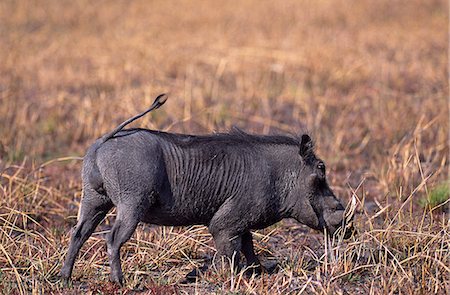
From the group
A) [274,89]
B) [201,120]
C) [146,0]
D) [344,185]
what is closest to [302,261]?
[344,185]

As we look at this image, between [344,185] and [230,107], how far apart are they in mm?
3486

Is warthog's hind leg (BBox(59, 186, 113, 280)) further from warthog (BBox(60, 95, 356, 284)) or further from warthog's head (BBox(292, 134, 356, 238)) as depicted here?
warthog's head (BBox(292, 134, 356, 238))

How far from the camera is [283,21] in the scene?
17.6 m

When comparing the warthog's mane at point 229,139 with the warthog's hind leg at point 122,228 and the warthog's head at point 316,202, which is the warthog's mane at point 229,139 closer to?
the warthog's head at point 316,202

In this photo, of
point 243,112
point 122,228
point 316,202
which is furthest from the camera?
point 243,112

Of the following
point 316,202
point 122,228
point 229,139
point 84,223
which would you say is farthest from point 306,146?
point 84,223

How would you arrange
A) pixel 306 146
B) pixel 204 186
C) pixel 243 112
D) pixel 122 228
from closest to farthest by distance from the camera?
pixel 122 228 < pixel 204 186 < pixel 306 146 < pixel 243 112

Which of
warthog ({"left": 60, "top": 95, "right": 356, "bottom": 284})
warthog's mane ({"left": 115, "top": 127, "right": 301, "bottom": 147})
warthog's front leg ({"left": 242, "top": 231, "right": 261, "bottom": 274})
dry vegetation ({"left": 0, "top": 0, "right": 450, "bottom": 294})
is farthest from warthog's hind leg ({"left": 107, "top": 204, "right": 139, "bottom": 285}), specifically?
warthog's front leg ({"left": 242, "top": 231, "right": 261, "bottom": 274})

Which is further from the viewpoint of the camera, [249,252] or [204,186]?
[249,252]

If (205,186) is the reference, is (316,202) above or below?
below

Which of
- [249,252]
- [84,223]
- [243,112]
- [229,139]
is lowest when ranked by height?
[243,112]

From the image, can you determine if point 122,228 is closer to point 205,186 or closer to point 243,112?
point 205,186

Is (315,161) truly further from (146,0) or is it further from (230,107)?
(146,0)

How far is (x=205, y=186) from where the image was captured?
561 centimetres
